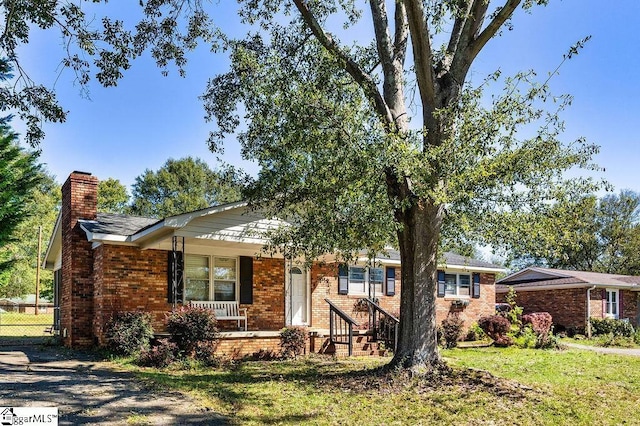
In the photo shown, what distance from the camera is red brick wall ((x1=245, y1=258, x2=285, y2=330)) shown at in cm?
1494

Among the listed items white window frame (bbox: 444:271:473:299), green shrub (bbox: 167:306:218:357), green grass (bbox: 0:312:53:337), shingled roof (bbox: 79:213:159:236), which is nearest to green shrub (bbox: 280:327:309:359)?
green shrub (bbox: 167:306:218:357)

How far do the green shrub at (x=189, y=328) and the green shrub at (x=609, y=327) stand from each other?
1950 cm

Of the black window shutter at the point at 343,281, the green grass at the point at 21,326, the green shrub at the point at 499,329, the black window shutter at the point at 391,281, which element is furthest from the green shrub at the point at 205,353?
the green grass at the point at 21,326

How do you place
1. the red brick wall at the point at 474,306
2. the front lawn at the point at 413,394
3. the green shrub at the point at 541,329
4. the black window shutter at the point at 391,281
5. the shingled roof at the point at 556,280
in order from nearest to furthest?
the front lawn at the point at 413,394 → the green shrub at the point at 541,329 → the black window shutter at the point at 391,281 → the red brick wall at the point at 474,306 → the shingled roof at the point at 556,280

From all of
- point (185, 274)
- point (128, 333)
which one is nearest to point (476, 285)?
point (185, 274)

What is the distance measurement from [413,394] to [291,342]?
508cm

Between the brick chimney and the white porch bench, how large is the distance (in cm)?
281

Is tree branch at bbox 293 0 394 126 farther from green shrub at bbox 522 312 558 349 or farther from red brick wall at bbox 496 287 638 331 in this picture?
red brick wall at bbox 496 287 638 331

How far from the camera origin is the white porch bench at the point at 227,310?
45.9 ft

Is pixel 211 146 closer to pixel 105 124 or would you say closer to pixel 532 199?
pixel 532 199

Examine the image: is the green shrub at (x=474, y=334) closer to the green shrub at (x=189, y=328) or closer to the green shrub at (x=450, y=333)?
the green shrub at (x=450, y=333)

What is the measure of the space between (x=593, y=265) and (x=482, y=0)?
4113cm

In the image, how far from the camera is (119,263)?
12.9 metres

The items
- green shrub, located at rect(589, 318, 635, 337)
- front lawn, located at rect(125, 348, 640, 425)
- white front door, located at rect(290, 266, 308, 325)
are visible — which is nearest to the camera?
front lawn, located at rect(125, 348, 640, 425)
